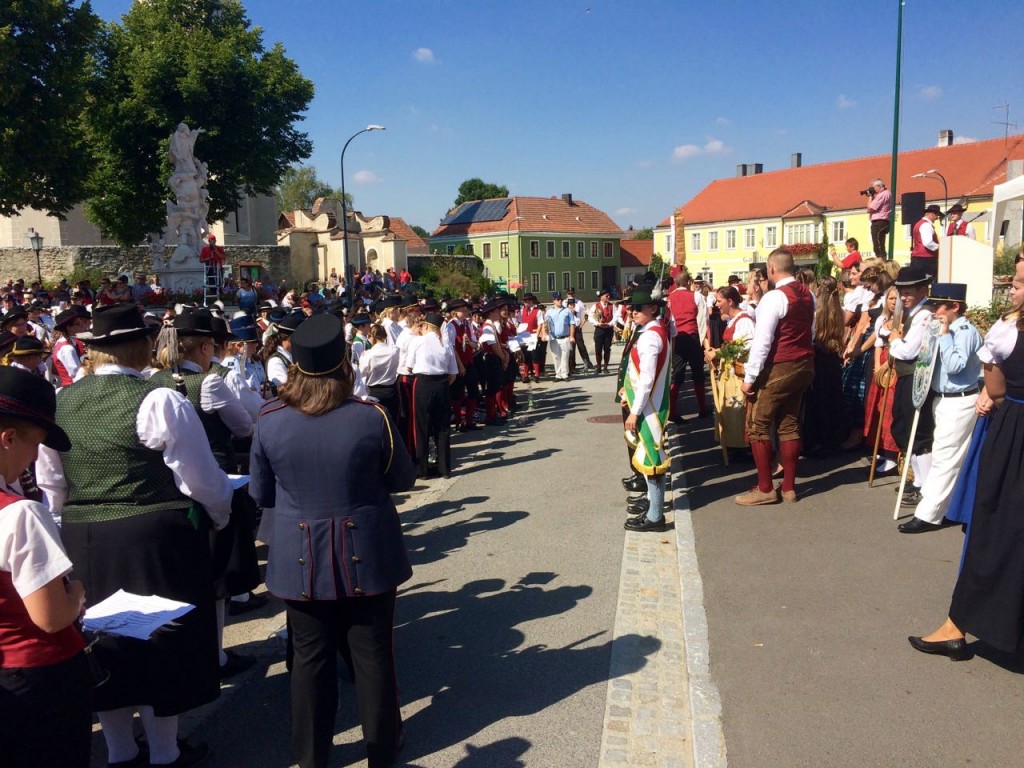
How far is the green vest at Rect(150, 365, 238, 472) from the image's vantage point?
4.41 m

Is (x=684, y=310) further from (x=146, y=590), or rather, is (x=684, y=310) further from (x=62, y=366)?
(x=146, y=590)

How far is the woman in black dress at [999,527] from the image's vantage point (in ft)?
13.0

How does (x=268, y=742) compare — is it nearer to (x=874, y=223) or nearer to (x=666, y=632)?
(x=666, y=632)

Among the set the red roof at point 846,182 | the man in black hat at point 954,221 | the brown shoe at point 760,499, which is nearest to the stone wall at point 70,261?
the man in black hat at point 954,221

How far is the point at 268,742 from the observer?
3.80 meters

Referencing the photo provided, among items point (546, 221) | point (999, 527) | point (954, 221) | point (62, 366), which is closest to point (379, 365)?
point (62, 366)

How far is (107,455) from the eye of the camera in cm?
329

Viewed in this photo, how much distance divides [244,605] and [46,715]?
3.25 m

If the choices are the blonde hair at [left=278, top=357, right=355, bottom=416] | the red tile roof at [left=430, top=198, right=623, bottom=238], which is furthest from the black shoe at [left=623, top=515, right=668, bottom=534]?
the red tile roof at [left=430, top=198, right=623, bottom=238]

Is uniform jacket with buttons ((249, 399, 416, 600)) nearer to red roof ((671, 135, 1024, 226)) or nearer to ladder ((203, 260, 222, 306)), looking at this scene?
ladder ((203, 260, 222, 306))

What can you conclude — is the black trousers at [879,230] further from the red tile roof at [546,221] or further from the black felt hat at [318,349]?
the red tile roof at [546,221]

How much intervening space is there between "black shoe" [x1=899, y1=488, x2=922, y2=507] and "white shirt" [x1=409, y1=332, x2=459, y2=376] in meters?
4.72

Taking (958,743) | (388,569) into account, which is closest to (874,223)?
(958,743)

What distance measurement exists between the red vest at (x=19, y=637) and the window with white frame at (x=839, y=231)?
63.8m
